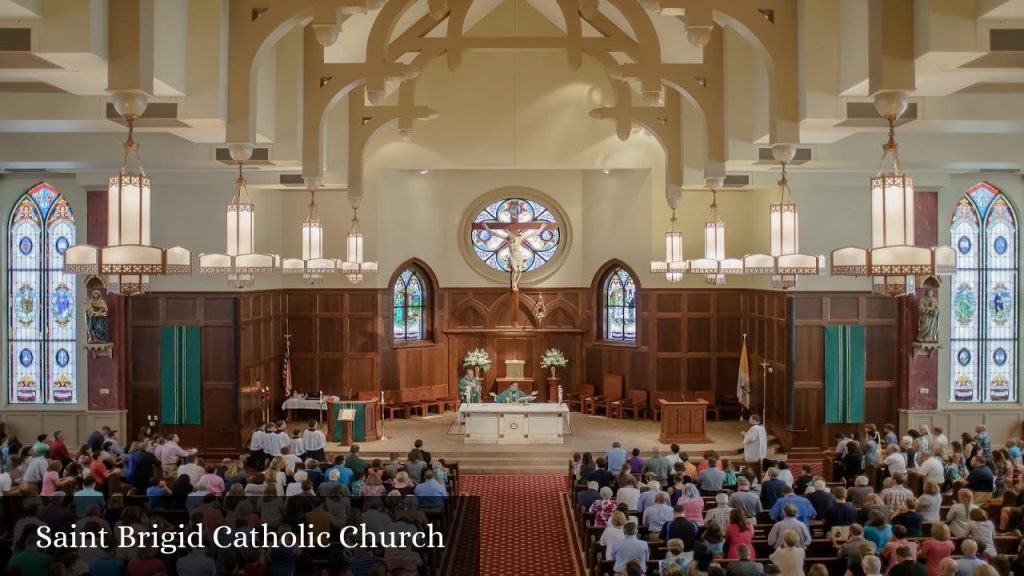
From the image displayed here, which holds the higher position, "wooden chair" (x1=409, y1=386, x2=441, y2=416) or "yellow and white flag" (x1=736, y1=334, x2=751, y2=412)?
"yellow and white flag" (x1=736, y1=334, x2=751, y2=412)

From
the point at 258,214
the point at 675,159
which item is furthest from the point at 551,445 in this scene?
the point at 258,214

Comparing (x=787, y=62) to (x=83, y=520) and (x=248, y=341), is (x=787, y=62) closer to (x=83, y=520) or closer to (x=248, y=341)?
(x=83, y=520)

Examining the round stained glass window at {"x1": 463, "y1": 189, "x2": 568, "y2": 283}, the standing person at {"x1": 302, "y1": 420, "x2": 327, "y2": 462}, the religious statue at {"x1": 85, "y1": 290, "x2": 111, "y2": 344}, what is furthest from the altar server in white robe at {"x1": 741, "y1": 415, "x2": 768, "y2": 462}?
the religious statue at {"x1": 85, "y1": 290, "x2": 111, "y2": 344}

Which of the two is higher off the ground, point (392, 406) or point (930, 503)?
point (930, 503)

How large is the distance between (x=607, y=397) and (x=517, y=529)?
32.6 feet

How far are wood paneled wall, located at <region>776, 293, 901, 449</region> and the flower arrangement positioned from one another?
800cm

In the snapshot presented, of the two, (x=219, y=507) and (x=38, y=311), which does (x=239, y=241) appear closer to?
(x=219, y=507)

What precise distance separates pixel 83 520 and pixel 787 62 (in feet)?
30.6

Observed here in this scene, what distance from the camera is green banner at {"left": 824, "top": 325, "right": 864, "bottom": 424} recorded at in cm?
1991

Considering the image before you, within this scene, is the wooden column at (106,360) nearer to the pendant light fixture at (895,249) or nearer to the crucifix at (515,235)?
the crucifix at (515,235)

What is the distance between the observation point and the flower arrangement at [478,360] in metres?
24.2

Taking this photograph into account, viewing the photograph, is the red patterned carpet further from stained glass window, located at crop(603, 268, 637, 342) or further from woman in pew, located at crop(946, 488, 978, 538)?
→ stained glass window, located at crop(603, 268, 637, 342)

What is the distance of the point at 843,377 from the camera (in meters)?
20.0

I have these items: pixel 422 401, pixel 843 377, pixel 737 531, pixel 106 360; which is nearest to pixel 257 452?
pixel 106 360
